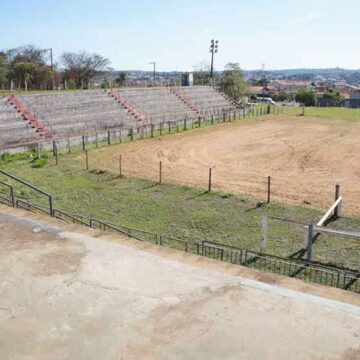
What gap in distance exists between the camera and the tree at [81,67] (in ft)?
227

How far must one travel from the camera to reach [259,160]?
25.4 meters

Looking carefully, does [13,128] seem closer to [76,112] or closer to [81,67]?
[76,112]

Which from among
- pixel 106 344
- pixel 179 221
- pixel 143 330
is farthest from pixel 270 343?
pixel 179 221

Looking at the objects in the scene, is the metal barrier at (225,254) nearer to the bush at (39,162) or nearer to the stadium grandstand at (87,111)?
the bush at (39,162)

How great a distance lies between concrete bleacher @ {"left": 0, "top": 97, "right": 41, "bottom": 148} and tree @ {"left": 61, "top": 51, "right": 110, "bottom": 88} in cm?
3551

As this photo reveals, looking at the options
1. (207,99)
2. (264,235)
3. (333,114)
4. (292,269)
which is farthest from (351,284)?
(333,114)

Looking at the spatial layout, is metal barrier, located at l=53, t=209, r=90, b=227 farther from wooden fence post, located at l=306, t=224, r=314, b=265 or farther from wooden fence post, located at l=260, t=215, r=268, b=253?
wooden fence post, located at l=306, t=224, r=314, b=265

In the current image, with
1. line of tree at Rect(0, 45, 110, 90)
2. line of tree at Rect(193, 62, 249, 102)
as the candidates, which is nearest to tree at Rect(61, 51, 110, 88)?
line of tree at Rect(0, 45, 110, 90)

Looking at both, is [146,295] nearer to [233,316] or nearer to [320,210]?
[233,316]

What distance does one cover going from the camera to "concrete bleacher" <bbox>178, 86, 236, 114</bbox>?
4862 centimetres

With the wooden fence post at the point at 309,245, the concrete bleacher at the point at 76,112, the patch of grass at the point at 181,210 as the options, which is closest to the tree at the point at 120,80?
the concrete bleacher at the point at 76,112

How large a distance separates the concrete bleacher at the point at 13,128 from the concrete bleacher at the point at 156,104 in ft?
37.2

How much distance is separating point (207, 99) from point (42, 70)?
24.2m

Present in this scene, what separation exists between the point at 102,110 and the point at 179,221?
24.3 meters
